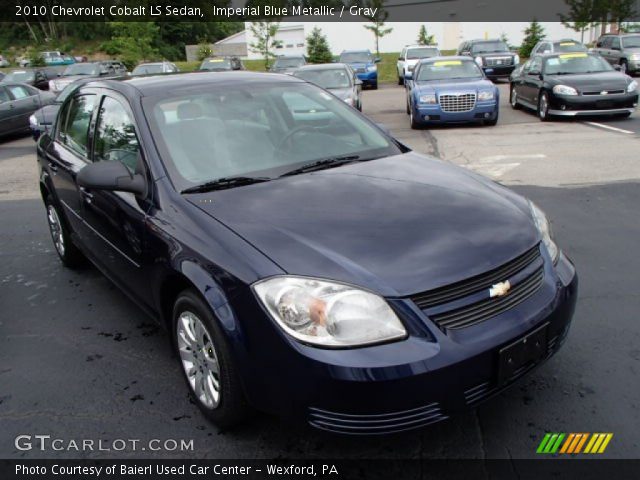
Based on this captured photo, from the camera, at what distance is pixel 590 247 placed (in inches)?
198

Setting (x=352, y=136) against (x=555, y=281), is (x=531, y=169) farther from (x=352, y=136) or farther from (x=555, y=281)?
(x=555, y=281)

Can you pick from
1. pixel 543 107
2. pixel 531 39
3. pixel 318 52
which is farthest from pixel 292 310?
pixel 531 39

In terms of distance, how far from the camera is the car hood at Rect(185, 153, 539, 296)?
2.33 m

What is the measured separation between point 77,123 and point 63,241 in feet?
3.81

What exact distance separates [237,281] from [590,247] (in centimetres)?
379

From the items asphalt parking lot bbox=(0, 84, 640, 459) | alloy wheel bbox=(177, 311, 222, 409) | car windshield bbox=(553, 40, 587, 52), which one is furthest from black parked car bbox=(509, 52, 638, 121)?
alloy wheel bbox=(177, 311, 222, 409)

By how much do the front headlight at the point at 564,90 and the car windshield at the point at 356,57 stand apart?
13.1m

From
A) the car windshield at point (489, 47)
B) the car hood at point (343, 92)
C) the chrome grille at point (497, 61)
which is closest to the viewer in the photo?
the car hood at point (343, 92)

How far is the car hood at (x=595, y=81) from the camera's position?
12.1 metres

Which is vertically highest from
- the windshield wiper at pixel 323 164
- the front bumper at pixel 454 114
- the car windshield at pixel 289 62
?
the car windshield at pixel 289 62

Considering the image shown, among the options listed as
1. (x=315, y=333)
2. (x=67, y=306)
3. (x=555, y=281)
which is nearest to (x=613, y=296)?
(x=555, y=281)

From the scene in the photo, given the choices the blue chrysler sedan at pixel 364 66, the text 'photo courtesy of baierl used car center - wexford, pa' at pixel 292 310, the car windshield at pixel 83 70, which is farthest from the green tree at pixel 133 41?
the text 'photo courtesy of baierl used car center - wexford, pa' at pixel 292 310

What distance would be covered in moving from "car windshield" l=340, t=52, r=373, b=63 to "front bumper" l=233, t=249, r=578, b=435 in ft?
77.3

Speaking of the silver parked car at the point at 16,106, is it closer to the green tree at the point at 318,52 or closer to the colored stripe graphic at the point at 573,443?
Result: the colored stripe graphic at the point at 573,443
